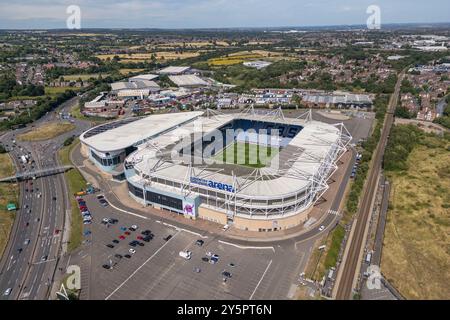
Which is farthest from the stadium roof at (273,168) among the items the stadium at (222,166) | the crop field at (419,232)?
the crop field at (419,232)

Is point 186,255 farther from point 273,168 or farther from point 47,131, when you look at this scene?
point 47,131

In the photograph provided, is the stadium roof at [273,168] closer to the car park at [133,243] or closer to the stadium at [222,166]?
the stadium at [222,166]

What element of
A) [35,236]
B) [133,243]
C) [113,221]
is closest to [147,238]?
[133,243]

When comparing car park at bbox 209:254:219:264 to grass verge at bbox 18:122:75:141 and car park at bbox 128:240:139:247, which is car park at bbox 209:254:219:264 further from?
grass verge at bbox 18:122:75:141

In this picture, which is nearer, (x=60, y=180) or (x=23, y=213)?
(x=23, y=213)

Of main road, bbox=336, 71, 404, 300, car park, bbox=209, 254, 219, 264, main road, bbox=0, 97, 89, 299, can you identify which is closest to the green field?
main road, bbox=336, 71, 404, 300

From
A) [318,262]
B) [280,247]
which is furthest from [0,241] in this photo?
[318,262]
